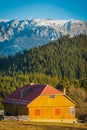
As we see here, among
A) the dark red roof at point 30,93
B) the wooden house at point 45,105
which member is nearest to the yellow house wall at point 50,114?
the wooden house at point 45,105

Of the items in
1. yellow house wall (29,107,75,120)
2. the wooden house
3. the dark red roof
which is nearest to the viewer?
yellow house wall (29,107,75,120)

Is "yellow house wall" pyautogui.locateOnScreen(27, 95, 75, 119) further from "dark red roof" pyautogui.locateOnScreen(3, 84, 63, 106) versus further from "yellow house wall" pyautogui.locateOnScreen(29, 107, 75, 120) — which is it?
"dark red roof" pyautogui.locateOnScreen(3, 84, 63, 106)

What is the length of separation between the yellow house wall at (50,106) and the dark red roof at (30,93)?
101cm

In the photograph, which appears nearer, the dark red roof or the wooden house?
the wooden house

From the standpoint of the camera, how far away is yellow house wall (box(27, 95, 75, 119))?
251 feet

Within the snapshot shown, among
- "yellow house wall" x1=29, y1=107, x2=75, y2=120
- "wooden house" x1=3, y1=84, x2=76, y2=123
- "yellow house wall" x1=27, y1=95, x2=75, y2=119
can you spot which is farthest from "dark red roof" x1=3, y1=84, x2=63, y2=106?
"yellow house wall" x1=29, y1=107, x2=75, y2=120

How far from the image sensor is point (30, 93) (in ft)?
265

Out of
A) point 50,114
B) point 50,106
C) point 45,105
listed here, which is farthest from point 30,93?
point 50,114

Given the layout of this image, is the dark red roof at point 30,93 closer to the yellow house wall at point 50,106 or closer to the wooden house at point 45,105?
the wooden house at point 45,105

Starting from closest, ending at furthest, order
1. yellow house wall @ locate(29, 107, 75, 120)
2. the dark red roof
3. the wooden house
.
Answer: yellow house wall @ locate(29, 107, 75, 120) → the wooden house → the dark red roof

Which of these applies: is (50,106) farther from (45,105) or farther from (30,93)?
(30,93)

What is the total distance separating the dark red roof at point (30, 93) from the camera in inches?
3080

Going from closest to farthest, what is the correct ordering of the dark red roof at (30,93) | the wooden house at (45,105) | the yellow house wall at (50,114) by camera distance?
the yellow house wall at (50,114) < the wooden house at (45,105) < the dark red roof at (30,93)

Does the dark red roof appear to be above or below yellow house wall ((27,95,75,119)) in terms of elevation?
above
